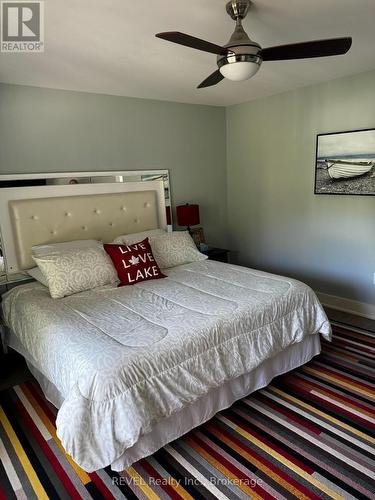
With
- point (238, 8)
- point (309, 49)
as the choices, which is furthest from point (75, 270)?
point (309, 49)

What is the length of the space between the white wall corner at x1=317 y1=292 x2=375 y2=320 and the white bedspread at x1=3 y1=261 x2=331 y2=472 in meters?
1.23

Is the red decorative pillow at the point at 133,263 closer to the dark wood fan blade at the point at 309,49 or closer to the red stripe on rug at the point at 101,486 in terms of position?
the red stripe on rug at the point at 101,486

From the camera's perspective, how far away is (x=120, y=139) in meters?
3.59

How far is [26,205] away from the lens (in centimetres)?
302

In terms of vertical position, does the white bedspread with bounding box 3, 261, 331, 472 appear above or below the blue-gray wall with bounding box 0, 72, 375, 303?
below

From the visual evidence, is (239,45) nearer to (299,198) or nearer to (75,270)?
(75,270)

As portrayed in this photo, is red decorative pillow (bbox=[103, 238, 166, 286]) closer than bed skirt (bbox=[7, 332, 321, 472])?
No

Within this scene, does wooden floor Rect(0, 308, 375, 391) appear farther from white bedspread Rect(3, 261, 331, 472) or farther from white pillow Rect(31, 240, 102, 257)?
white pillow Rect(31, 240, 102, 257)

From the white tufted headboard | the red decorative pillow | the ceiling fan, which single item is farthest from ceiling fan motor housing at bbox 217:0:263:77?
the white tufted headboard

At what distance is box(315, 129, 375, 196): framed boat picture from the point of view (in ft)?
10.7

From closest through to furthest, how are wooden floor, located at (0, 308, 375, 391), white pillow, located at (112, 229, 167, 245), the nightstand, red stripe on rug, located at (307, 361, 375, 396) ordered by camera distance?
red stripe on rug, located at (307, 361, 375, 396) → wooden floor, located at (0, 308, 375, 391) → white pillow, located at (112, 229, 167, 245) → the nightstand

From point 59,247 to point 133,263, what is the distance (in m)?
0.68

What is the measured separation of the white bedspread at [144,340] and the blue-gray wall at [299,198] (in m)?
1.22

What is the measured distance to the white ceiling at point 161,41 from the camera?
70.8 inches
